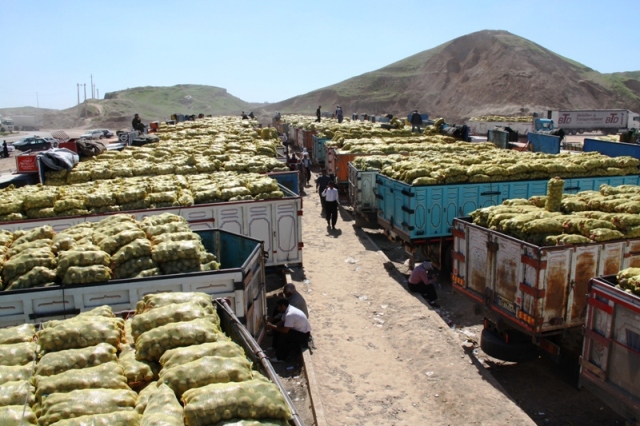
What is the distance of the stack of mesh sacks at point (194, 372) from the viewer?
3.20 m

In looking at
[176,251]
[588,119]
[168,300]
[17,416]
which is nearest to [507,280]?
[176,251]

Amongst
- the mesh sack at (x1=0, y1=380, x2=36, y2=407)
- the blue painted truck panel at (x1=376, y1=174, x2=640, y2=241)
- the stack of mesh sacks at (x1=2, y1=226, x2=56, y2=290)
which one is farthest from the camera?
the blue painted truck panel at (x1=376, y1=174, x2=640, y2=241)

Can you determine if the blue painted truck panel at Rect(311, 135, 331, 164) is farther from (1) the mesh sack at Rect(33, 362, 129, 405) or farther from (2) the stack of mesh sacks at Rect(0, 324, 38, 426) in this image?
(1) the mesh sack at Rect(33, 362, 129, 405)

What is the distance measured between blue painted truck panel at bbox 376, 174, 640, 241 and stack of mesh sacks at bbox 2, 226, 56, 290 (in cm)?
775

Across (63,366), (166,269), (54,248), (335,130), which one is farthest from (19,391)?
(335,130)

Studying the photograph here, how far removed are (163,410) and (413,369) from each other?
17.7ft

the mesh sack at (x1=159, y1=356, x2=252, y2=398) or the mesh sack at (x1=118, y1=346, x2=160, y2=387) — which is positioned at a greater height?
the mesh sack at (x1=159, y1=356, x2=252, y2=398)

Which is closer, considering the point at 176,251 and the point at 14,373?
the point at 14,373

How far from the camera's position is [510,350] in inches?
299

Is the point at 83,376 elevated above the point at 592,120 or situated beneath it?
situated beneath

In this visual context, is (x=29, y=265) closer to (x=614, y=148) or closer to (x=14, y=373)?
(x=14, y=373)

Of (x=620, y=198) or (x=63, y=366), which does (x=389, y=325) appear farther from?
(x=63, y=366)

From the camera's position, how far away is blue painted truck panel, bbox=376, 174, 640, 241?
11750 mm

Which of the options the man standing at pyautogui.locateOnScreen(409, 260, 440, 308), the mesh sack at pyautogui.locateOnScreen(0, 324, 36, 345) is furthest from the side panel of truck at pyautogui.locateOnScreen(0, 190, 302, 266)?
the mesh sack at pyautogui.locateOnScreen(0, 324, 36, 345)
